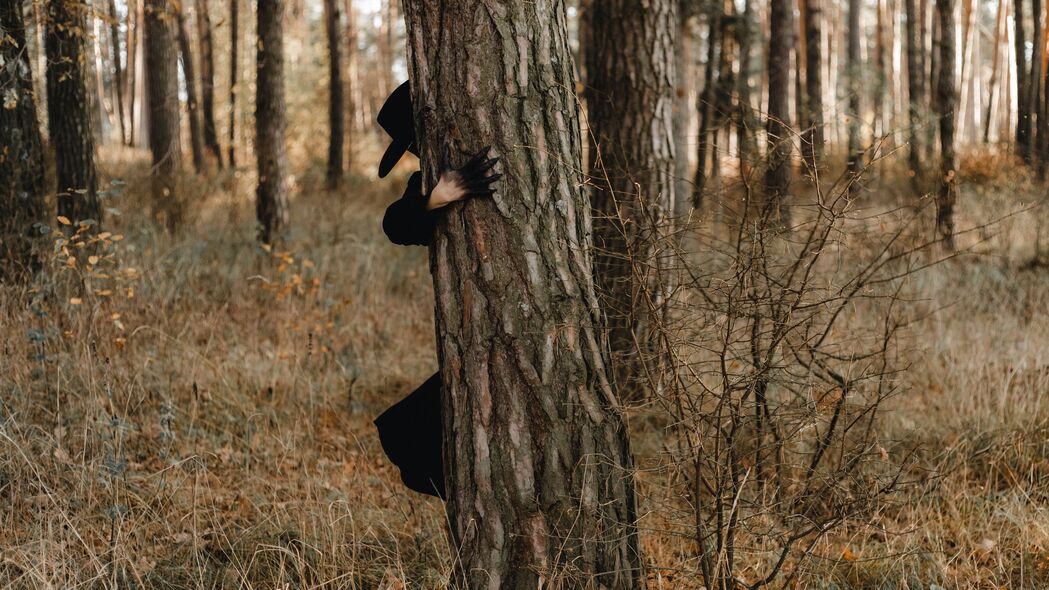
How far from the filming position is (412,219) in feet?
7.55

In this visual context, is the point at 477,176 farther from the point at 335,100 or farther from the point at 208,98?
the point at 208,98

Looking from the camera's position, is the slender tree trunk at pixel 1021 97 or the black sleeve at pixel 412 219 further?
the slender tree trunk at pixel 1021 97

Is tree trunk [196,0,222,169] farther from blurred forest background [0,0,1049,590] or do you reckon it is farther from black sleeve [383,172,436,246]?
black sleeve [383,172,436,246]

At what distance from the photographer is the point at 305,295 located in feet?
20.3

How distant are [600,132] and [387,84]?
80.2ft

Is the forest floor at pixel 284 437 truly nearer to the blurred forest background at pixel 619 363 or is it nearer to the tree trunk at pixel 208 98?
the blurred forest background at pixel 619 363

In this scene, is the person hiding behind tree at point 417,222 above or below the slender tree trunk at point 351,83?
below

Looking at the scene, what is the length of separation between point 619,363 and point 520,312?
0.54 meters

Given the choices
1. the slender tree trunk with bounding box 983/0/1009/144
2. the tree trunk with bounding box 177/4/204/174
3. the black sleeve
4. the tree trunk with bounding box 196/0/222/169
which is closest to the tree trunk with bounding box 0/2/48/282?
the black sleeve

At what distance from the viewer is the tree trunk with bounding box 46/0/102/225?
18.4 ft

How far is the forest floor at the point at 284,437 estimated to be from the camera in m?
2.78

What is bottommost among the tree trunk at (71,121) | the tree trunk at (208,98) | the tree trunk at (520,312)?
the tree trunk at (520,312)

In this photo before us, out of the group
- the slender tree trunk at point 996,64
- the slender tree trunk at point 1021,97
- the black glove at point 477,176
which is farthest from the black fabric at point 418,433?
the slender tree trunk at point 996,64

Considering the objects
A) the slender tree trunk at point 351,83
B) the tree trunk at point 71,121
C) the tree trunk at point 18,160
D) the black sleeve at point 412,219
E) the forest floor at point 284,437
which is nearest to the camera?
the black sleeve at point 412,219
